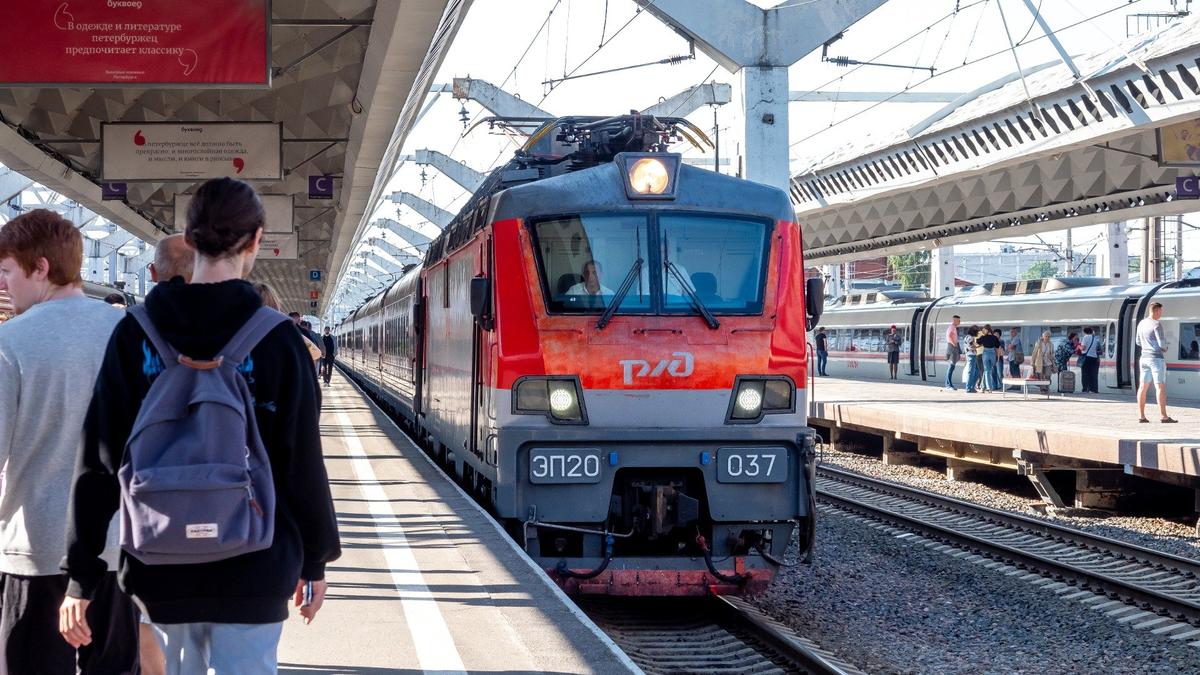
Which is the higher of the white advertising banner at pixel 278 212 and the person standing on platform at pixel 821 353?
the white advertising banner at pixel 278 212

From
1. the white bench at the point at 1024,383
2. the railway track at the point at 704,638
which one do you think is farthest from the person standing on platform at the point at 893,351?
the railway track at the point at 704,638

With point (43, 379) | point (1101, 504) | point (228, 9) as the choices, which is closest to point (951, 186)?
point (1101, 504)

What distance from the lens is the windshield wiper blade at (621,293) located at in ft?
27.7

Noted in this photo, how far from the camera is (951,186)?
29344mm

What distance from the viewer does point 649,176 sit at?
883 cm

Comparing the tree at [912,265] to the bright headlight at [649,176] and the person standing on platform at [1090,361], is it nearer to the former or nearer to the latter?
the person standing on platform at [1090,361]

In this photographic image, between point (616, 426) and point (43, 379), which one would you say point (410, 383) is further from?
point (43, 379)

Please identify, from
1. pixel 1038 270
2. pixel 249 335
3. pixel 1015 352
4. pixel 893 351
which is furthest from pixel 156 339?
pixel 1038 270

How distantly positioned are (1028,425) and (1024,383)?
Answer: 8.31 m

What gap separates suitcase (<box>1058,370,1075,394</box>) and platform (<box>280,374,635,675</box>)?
18891 mm

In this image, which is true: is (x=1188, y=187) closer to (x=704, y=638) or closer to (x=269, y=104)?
(x=269, y=104)

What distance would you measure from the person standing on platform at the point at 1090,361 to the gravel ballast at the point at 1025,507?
6.72 metres

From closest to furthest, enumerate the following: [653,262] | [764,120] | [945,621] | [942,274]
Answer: [653,262] → [945,621] → [764,120] → [942,274]

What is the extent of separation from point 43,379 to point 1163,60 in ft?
55.3
